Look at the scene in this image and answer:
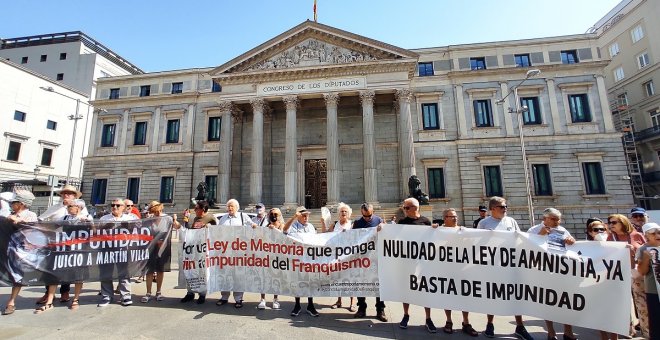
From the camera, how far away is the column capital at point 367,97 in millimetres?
22828

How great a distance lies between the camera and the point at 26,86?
34906 millimetres

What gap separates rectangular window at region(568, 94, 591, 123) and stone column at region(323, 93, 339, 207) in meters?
18.3

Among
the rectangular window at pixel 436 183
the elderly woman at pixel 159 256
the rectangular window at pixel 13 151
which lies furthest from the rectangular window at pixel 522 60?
the rectangular window at pixel 13 151

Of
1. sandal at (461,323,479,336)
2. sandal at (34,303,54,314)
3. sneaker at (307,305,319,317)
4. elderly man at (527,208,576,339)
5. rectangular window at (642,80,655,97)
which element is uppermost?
rectangular window at (642,80,655,97)

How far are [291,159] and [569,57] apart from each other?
23.7 m

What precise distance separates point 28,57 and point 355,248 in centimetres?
6119

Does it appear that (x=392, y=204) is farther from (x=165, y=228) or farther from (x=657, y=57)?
(x=657, y=57)

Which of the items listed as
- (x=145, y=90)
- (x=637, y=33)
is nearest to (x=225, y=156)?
(x=145, y=90)

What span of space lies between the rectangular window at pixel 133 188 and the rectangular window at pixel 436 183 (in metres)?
25.5

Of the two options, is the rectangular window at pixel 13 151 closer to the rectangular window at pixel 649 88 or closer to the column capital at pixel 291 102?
the column capital at pixel 291 102

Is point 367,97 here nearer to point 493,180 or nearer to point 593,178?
point 493,180

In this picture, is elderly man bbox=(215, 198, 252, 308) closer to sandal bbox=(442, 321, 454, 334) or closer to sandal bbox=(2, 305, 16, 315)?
sandal bbox=(2, 305, 16, 315)

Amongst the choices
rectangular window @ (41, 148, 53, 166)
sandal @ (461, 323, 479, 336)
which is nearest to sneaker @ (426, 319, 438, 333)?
sandal @ (461, 323, 479, 336)

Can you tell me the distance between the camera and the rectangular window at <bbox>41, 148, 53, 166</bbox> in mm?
36122
